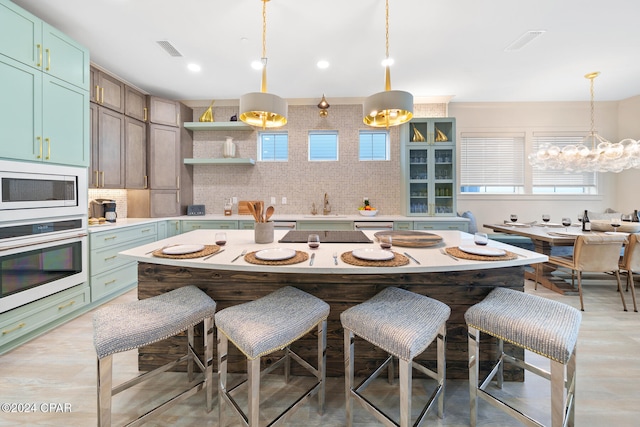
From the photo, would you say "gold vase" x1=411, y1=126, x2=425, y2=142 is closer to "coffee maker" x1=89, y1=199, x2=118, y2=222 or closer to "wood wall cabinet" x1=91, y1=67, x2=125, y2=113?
"wood wall cabinet" x1=91, y1=67, x2=125, y2=113

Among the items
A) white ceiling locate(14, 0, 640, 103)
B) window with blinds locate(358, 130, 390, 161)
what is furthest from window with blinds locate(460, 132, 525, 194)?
window with blinds locate(358, 130, 390, 161)

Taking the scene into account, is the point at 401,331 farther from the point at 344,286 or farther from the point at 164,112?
the point at 164,112

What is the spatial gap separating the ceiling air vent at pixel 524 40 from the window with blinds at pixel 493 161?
1.80 metres

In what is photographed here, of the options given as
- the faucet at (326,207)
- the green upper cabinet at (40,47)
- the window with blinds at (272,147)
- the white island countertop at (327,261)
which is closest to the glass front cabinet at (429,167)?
the faucet at (326,207)

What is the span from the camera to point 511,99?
14.5 ft

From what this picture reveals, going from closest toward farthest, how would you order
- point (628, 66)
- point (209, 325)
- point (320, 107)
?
point (209, 325), point (628, 66), point (320, 107)

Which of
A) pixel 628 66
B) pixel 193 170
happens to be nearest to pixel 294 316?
pixel 193 170

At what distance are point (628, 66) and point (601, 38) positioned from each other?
3.77 ft

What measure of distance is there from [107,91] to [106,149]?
71 centimetres

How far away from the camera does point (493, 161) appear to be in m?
4.66

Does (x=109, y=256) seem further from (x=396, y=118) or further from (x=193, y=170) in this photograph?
(x=396, y=118)

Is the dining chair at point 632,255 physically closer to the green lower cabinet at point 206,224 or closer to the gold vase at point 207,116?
the green lower cabinet at point 206,224

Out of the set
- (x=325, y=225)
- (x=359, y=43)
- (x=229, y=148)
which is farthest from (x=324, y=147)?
(x=359, y=43)

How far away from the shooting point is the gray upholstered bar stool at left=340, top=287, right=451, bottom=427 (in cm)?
108
